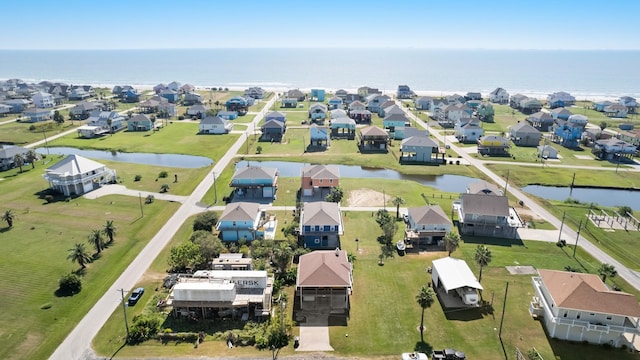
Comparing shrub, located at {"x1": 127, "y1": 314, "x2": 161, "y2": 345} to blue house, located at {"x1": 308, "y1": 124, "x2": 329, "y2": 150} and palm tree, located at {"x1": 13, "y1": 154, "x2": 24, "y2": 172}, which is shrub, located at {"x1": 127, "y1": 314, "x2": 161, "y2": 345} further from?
blue house, located at {"x1": 308, "y1": 124, "x2": 329, "y2": 150}

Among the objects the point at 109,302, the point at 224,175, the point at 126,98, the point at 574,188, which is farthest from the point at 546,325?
the point at 126,98

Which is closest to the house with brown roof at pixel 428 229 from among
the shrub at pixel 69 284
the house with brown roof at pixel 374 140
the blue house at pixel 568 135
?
the shrub at pixel 69 284

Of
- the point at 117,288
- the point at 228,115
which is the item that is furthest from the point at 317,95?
the point at 117,288

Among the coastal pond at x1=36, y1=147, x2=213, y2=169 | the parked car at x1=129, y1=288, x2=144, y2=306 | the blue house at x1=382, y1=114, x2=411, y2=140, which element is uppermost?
the blue house at x1=382, y1=114, x2=411, y2=140

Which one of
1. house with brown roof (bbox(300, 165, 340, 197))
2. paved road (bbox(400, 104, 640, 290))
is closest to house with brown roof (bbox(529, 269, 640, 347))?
paved road (bbox(400, 104, 640, 290))

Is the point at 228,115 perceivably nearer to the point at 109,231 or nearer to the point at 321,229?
the point at 109,231

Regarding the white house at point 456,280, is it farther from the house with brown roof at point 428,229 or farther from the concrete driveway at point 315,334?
the concrete driveway at point 315,334
